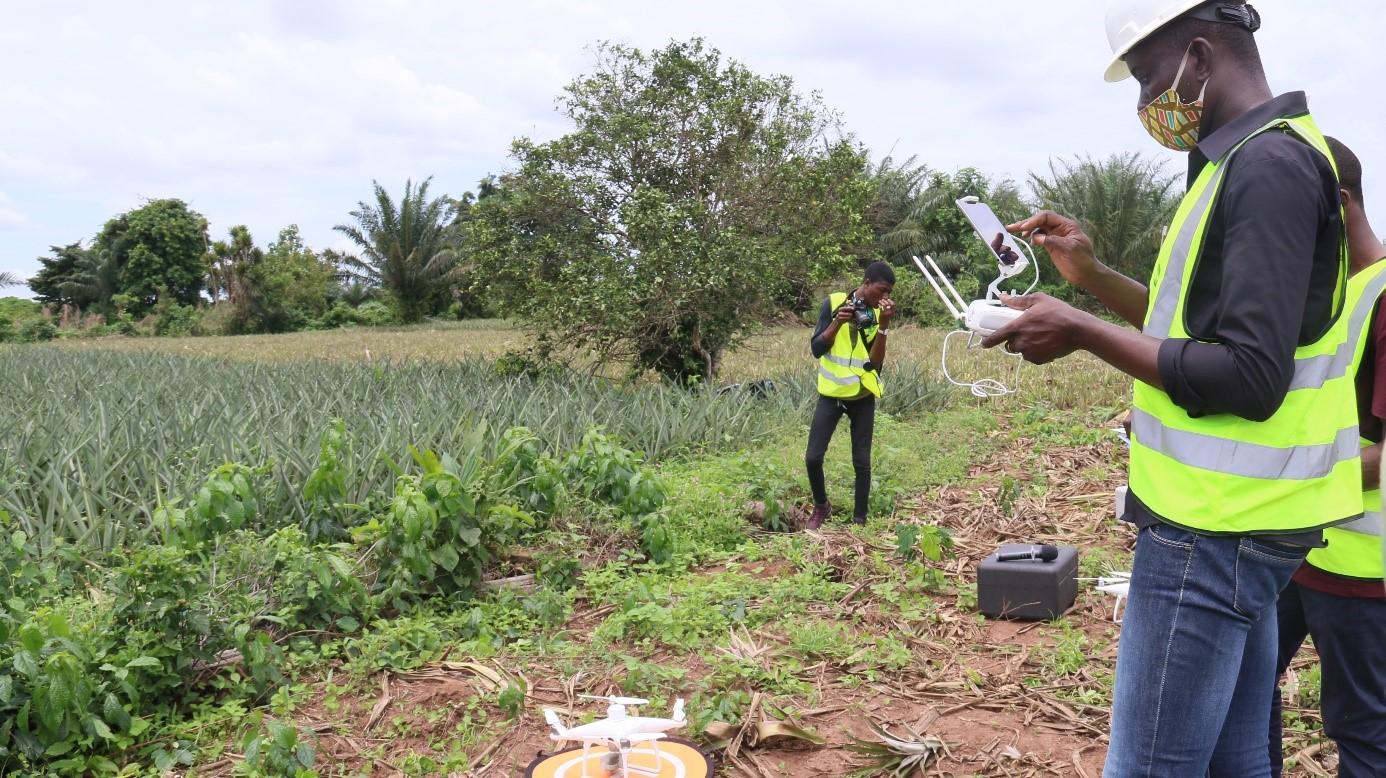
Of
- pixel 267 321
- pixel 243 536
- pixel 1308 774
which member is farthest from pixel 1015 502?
pixel 267 321

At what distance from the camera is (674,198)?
1155cm

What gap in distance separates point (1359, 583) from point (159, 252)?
157ft

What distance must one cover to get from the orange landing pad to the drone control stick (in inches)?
90.3

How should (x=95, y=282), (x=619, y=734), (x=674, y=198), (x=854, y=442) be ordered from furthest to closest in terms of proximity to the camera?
(x=95, y=282), (x=674, y=198), (x=854, y=442), (x=619, y=734)

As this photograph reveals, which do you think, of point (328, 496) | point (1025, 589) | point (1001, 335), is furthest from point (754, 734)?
point (328, 496)

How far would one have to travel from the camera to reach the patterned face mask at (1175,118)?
1862 mm

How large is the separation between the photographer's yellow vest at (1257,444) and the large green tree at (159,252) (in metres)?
45.8

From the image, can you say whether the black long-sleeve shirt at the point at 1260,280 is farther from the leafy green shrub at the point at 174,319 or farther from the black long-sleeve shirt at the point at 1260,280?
the leafy green shrub at the point at 174,319

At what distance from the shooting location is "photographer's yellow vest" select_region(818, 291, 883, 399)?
6465 millimetres

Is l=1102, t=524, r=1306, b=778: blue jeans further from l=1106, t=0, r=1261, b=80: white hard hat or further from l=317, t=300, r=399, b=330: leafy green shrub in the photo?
l=317, t=300, r=399, b=330: leafy green shrub

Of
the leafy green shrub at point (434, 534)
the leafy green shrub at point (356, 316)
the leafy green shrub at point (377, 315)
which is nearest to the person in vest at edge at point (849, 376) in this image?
the leafy green shrub at point (434, 534)

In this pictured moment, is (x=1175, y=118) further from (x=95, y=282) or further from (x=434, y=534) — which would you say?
(x=95, y=282)

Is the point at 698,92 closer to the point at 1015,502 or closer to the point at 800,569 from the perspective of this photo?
the point at 1015,502

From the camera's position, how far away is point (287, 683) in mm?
3875
